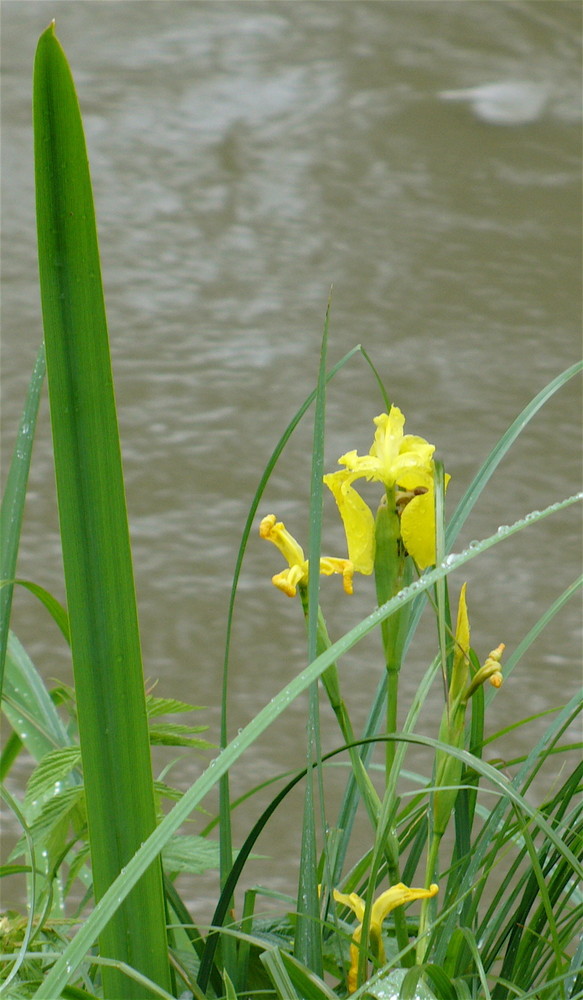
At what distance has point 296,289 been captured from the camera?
4.66ft

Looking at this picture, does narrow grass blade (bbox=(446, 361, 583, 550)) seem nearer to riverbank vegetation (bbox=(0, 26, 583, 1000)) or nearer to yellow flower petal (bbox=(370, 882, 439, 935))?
riverbank vegetation (bbox=(0, 26, 583, 1000))

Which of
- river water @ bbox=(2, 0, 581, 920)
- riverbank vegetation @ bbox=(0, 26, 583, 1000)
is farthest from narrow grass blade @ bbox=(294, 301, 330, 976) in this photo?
river water @ bbox=(2, 0, 581, 920)

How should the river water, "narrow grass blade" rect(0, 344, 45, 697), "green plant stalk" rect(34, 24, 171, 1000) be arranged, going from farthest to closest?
the river water → "narrow grass blade" rect(0, 344, 45, 697) → "green plant stalk" rect(34, 24, 171, 1000)

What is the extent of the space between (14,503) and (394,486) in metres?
0.13

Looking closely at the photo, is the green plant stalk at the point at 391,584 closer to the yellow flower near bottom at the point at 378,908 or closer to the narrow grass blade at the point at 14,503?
the yellow flower near bottom at the point at 378,908

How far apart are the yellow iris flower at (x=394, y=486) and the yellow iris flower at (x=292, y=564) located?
1cm

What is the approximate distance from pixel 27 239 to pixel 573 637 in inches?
Answer: 35.3

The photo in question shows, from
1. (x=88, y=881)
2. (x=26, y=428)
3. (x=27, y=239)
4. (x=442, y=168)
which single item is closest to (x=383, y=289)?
(x=442, y=168)

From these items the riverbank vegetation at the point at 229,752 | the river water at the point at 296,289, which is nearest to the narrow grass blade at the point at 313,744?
the riverbank vegetation at the point at 229,752

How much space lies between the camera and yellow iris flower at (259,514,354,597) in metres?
0.33

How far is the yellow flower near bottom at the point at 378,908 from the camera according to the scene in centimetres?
31

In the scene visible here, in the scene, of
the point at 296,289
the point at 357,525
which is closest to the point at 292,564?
the point at 357,525

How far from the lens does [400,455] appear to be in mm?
319

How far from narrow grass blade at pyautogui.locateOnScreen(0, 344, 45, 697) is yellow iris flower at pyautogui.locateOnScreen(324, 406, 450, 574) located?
0.11 meters
